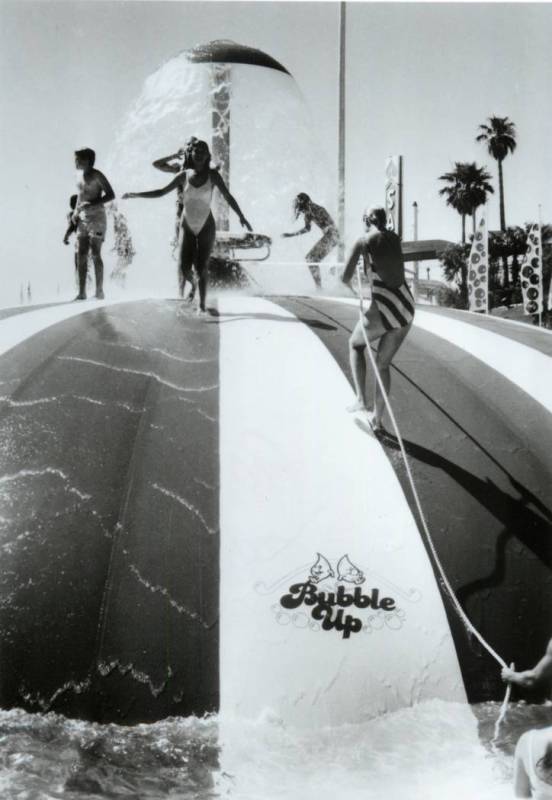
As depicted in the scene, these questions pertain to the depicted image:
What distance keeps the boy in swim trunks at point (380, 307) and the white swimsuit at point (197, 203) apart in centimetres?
77

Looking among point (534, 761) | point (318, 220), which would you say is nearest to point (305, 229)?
point (318, 220)

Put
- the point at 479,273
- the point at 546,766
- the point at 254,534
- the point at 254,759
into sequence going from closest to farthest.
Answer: the point at 546,766
the point at 254,759
the point at 254,534
the point at 479,273

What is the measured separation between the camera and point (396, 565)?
3.16m

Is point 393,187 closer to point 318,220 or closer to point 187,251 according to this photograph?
point 318,220

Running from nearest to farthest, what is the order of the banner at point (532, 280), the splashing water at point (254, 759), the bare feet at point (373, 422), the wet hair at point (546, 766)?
the wet hair at point (546, 766)
the splashing water at point (254, 759)
the bare feet at point (373, 422)
the banner at point (532, 280)

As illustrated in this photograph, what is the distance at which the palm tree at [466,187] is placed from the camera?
3.85 metres

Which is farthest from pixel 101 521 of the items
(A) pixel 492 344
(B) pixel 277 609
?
(A) pixel 492 344

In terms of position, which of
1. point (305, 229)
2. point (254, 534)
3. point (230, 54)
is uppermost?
point (230, 54)

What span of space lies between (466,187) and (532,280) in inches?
68.3

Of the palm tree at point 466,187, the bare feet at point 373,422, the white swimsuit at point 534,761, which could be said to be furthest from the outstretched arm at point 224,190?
the white swimsuit at point 534,761

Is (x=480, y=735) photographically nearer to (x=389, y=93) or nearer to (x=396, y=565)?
(x=396, y=565)

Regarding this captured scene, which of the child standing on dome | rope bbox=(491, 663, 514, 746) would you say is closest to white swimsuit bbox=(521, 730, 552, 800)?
rope bbox=(491, 663, 514, 746)

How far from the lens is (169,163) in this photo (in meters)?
3.85

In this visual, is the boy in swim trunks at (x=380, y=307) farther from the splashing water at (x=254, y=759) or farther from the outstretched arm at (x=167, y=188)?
the splashing water at (x=254, y=759)
